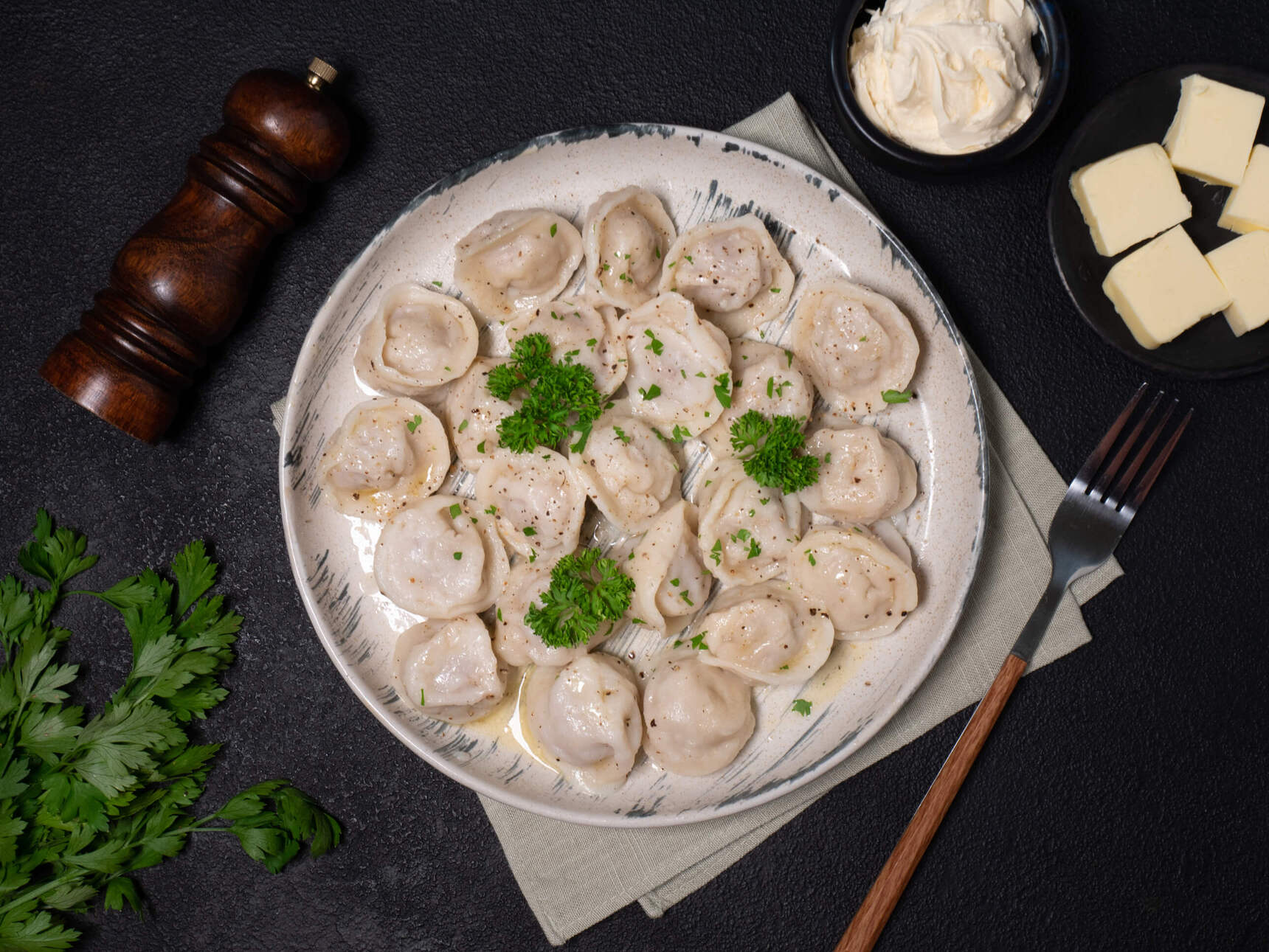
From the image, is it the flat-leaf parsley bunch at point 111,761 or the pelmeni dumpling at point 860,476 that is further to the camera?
the flat-leaf parsley bunch at point 111,761

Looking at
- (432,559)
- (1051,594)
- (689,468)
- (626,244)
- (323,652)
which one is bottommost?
(323,652)

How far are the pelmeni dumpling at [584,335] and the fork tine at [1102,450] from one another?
150 centimetres

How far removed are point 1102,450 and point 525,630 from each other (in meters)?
1.91

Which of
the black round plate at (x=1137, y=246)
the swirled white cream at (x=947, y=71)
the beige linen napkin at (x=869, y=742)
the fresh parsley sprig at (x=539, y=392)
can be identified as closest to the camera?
the swirled white cream at (x=947, y=71)

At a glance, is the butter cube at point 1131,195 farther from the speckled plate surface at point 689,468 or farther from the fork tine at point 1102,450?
the speckled plate surface at point 689,468

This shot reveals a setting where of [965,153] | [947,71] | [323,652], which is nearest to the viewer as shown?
[947,71]

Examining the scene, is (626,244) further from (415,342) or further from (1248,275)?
(1248,275)

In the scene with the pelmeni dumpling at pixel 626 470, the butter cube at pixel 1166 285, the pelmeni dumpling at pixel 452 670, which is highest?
the butter cube at pixel 1166 285

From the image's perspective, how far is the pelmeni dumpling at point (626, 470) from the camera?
8.00 ft

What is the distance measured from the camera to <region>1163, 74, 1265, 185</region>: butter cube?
250 centimetres

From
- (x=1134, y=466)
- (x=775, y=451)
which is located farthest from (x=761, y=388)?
(x=1134, y=466)

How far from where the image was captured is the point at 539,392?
7.92 feet

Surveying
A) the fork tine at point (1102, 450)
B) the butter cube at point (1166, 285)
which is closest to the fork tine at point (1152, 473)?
the fork tine at point (1102, 450)

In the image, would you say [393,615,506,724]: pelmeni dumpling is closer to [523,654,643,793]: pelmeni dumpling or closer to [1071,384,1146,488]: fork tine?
[523,654,643,793]: pelmeni dumpling
